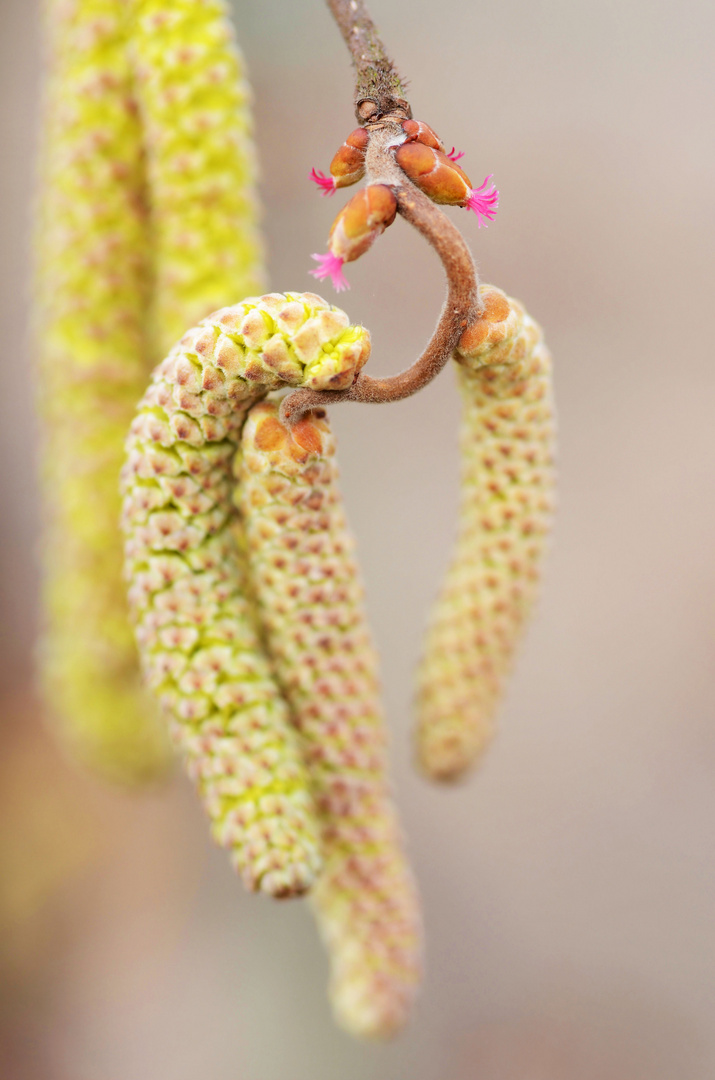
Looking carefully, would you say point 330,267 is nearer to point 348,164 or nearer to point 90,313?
point 348,164

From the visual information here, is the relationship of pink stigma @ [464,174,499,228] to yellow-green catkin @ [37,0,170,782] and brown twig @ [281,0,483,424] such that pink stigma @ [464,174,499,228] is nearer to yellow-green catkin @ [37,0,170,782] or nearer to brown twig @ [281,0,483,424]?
brown twig @ [281,0,483,424]

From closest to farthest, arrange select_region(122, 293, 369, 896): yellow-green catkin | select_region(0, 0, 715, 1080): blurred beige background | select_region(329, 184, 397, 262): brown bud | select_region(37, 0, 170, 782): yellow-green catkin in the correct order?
1. select_region(329, 184, 397, 262): brown bud
2. select_region(122, 293, 369, 896): yellow-green catkin
3. select_region(37, 0, 170, 782): yellow-green catkin
4. select_region(0, 0, 715, 1080): blurred beige background

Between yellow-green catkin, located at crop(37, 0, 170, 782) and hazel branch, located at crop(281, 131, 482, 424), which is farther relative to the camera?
yellow-green catkin, located at crop(37, 0, 170, 782)

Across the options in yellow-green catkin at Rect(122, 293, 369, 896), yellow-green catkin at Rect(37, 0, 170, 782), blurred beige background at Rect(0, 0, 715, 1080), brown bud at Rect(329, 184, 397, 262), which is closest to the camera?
brown bud at Rect(329, 184, 397, 262)

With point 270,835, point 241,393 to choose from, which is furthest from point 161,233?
point 270,835

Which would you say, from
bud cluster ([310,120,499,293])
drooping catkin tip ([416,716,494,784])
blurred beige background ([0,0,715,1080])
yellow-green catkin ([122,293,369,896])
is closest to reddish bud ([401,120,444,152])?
bud cluster ([310,120,499,293])

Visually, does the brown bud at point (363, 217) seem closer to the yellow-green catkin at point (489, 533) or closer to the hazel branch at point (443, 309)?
the hazel branch at point (443, 309)

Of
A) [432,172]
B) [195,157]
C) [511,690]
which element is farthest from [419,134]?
[511,690]
